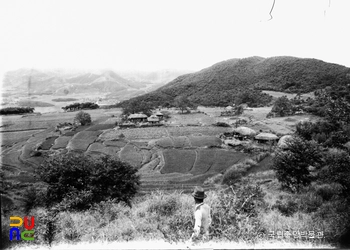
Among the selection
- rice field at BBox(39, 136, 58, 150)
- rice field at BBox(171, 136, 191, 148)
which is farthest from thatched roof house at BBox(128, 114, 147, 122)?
rice field at BBox(171, 136, 191, 148)

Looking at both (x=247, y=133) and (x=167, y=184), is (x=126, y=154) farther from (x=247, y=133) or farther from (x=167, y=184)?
(x=247, y=133)

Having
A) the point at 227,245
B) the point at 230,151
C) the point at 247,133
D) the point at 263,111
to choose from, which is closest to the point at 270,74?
the point at 263,111

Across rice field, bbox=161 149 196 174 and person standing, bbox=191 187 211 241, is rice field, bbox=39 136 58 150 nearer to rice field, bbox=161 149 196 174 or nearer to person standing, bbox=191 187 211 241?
rice field, bbox=161 149 196 174

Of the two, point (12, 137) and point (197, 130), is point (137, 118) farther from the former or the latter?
point (12, 137)

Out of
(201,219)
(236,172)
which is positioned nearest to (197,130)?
(236,172)

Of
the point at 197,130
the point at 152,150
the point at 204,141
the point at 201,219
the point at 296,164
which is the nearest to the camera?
the point at 201,219

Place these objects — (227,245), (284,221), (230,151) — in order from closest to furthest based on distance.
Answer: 1. (227,245)
2. (284,221)
3. (230,151)

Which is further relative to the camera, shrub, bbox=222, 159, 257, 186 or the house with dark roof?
the house with dark roof
